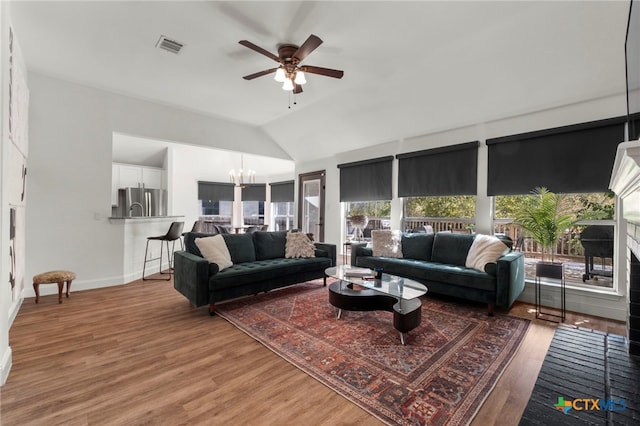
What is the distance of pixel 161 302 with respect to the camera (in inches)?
143

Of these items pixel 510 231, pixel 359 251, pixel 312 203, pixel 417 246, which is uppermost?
pixel 312 203

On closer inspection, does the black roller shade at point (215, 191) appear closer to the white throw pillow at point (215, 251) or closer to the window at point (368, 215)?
the window at point (368, 215)

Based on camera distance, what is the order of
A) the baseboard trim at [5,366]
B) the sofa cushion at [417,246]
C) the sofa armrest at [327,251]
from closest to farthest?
1. the baseboard trim at [5,366]
2. the sofa cushion at [417,246]
3. the sofa armrest at [327,251]

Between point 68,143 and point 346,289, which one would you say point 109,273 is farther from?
point 346,289

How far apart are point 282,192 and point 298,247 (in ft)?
15.9

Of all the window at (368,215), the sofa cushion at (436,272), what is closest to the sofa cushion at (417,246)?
the sofa cushion at (436,272)

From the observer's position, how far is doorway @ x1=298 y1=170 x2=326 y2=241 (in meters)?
6.86

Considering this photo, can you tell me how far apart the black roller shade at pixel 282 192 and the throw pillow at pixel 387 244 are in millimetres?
4527

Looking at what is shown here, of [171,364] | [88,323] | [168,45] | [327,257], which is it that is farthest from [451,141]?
[88,323]

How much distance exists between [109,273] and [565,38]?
659cm

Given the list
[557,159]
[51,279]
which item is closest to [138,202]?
[51,279]

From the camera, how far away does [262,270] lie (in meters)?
3.55

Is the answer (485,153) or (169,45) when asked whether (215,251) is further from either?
(485,153)

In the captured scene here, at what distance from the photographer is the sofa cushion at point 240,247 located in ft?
12.8
